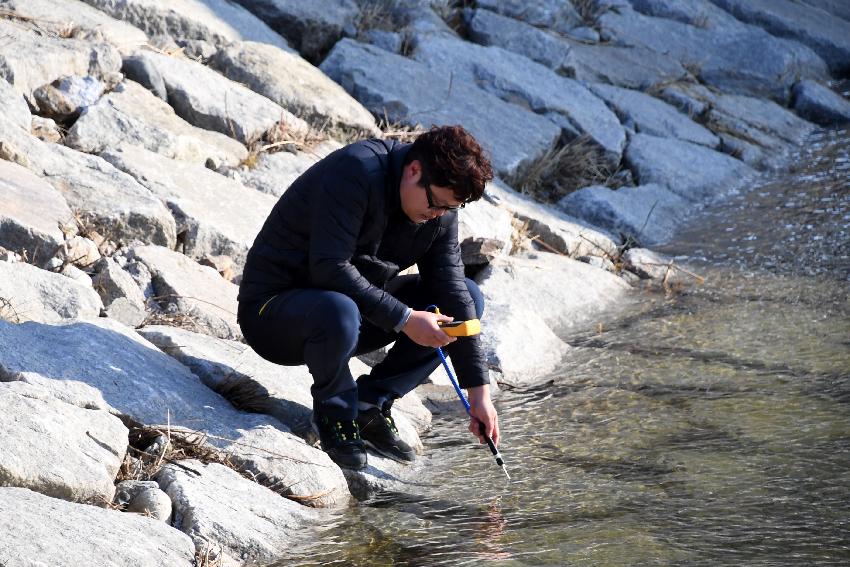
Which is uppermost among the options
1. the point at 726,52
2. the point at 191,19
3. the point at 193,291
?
the point at 191,19

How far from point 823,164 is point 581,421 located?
17.3 ft

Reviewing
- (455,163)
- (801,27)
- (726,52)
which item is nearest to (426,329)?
(455,163)

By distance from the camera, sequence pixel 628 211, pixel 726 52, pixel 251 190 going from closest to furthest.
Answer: pixel 251 190 → pixel 628 211 → pixel 726 52

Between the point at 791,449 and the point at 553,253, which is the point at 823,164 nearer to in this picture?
the point at 553,253

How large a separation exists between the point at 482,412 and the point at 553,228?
305 cm

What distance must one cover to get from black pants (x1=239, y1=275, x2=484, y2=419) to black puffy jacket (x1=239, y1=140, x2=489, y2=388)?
0.21 ft

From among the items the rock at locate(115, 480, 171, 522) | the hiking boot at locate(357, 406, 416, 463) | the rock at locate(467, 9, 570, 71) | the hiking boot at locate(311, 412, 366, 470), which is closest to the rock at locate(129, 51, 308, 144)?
the hiking boot at locate(357, 406, 416, 463)

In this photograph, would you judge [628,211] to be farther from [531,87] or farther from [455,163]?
[455,163]

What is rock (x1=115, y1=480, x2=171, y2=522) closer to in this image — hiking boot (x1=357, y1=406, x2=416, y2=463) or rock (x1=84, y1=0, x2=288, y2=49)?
hiking boot (x1=357, y1=406, x2=416, y2=463)

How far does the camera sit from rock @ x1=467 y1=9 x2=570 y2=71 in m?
8.97

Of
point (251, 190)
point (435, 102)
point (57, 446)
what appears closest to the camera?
point (57, 446)

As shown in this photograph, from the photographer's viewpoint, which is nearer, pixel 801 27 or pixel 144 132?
pixel 144 132

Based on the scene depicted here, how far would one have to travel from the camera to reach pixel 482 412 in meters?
3.44

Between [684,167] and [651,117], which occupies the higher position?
[651,117]
